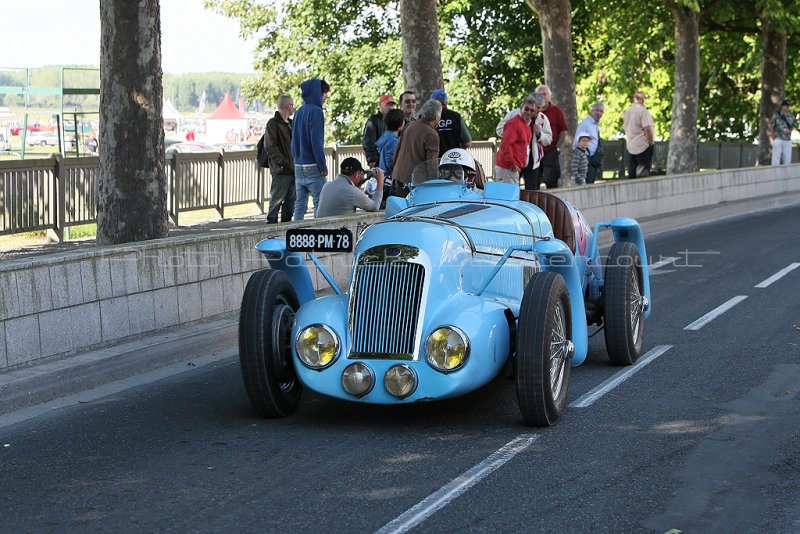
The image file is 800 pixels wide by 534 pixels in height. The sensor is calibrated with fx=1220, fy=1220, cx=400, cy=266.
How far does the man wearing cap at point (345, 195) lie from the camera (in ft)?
45.1

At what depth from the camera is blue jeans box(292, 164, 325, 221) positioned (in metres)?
15.2

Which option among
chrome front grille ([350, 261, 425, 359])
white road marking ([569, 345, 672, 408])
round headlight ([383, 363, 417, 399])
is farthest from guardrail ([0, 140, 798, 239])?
round headlight ([383, 363, 417, 399])

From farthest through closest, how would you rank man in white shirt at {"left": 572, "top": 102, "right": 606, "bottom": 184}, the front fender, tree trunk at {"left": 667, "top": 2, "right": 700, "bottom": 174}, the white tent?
the white tent
tree trunk at {"left": 667, "top": 2, "right": 700, "bottom": 174}
man in white shirt at {"left": 572, "top": 102, "right": 606, "bottom": 184}
the front fender

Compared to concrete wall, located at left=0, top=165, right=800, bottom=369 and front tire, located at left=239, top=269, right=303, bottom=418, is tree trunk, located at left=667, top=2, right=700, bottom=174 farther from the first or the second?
front tire, located at left=239, top=269, right=303, bottom=418

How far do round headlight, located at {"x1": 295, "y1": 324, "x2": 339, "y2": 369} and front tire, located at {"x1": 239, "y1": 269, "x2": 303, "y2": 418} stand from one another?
9.2 inches

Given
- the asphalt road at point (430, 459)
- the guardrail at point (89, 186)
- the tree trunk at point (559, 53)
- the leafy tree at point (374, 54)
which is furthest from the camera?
the leafy tree at point (374, 54)

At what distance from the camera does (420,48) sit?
20.1 metres

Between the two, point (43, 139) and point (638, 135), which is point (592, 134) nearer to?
point (638, 135)

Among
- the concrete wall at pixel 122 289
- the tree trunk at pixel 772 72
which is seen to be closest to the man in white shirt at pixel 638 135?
the concrete wall at pixel 122 289

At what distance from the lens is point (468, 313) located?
23.7ft

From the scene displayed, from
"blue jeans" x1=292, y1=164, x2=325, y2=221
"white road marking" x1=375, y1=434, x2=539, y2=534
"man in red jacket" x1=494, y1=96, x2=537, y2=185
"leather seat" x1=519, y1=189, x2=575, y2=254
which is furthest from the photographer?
"man in red jacket" x1=494, y1=96, x2=537, y2=185

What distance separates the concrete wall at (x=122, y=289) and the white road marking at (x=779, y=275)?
4765 mm

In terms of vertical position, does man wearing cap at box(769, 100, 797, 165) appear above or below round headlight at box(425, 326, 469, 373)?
above

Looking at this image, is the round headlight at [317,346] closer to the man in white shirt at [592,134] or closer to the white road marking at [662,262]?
the white road marking at [662,262]
